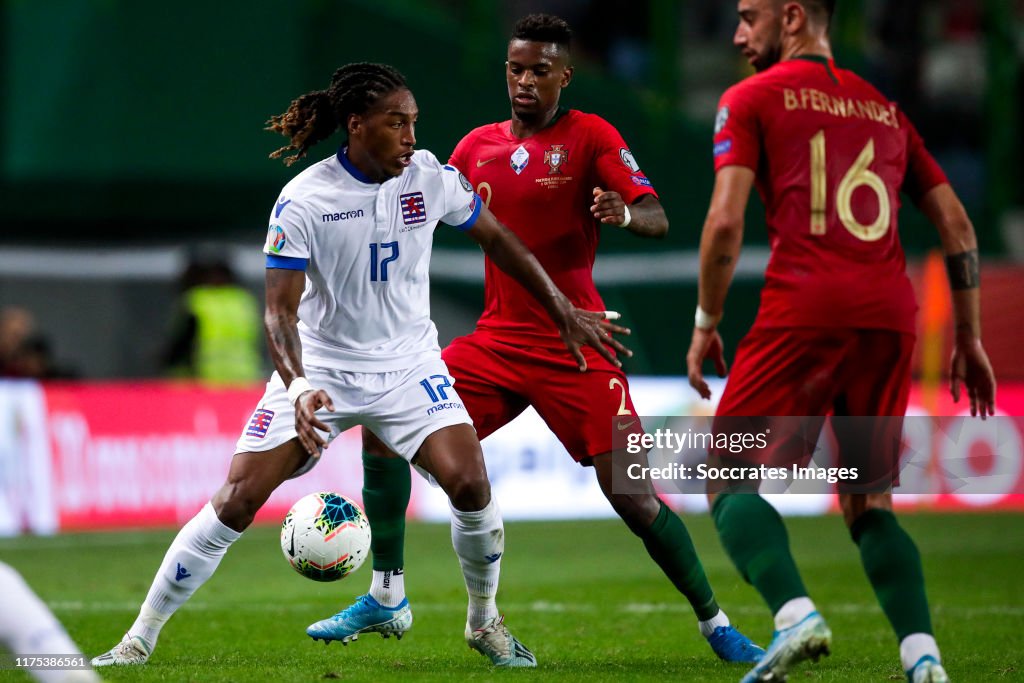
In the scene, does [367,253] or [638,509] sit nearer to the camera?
[367,253]

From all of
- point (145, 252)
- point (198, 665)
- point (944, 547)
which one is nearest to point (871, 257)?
point (198, 665)

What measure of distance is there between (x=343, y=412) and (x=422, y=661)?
43.1 inches

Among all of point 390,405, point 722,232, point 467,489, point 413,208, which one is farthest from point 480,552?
point 722,232

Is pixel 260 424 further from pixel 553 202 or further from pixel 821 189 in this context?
pixel 821 189

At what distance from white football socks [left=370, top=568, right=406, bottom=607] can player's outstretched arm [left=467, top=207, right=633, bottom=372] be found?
50.0 inches

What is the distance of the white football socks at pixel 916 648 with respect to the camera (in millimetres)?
4809

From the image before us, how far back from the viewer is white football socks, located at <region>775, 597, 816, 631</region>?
4.78m

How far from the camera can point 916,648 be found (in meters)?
4.83

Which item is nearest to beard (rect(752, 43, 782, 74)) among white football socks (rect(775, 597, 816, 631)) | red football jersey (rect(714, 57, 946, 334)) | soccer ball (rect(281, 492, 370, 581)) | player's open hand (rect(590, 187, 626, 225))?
red football jersey (rect(714, 57, 946, 334))

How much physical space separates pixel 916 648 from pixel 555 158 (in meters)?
2.78

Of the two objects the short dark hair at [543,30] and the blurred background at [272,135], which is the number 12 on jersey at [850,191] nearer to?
the short dark hair at [543,30]

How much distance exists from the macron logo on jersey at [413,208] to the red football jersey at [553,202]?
1.97 feet

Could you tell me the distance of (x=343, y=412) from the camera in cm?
606

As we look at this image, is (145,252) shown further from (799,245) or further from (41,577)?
(799,245)
